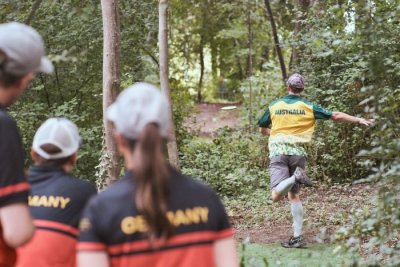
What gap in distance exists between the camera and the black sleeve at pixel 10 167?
2338 millimetres

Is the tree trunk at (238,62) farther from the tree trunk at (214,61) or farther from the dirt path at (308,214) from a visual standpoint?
the dirt path at (308,214)

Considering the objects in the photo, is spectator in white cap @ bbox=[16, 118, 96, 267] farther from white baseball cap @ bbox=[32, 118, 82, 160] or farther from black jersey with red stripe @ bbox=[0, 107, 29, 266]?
black jersey with red stripe @ bbox=[0, 107, 29, 266]

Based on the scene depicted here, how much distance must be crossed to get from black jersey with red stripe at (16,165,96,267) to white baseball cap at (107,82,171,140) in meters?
1.04

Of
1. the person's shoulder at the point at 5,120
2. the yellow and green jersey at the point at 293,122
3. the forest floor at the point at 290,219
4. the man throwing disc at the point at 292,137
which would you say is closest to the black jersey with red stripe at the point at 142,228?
the person's shoulder at the point at 5,120

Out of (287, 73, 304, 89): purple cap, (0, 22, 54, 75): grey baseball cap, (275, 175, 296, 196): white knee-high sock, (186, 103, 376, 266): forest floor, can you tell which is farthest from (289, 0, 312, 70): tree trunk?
(0, 22, 54, 75): grey baseball cap

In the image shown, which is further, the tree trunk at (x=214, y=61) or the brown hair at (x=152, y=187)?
the tree trunk at (x=214, y=61)

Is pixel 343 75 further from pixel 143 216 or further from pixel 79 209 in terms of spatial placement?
pixel 143 216

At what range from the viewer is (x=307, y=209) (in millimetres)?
9844

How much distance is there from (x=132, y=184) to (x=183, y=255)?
0.31m

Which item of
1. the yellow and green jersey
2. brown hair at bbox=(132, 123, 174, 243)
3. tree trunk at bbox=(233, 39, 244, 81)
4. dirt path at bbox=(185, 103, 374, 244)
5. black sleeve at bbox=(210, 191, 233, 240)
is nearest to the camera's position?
brown hair at bbox=(132, 123, 174, 243)

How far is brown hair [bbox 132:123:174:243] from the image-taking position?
81.6 inches

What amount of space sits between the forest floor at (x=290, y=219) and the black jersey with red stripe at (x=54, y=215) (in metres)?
3.54

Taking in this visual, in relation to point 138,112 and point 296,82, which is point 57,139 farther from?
point 296,82

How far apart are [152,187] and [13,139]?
2.21 feet
